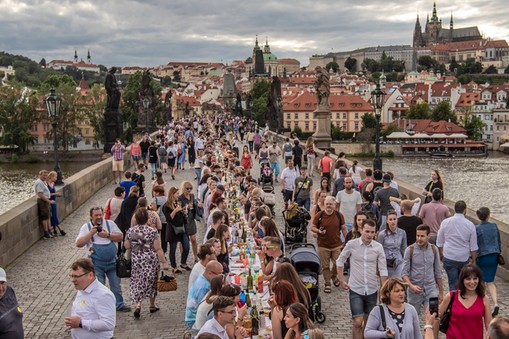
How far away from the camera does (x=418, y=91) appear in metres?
150

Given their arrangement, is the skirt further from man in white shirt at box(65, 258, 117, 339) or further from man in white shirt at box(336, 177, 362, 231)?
man in white shirt at box(65, 258, 117, 339)

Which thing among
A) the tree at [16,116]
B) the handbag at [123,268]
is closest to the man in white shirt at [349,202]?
the handbag at [123,268]

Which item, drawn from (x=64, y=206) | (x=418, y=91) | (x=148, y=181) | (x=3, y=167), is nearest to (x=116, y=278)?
(x=64, y=206)

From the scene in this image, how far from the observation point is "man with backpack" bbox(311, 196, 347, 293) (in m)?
8.50

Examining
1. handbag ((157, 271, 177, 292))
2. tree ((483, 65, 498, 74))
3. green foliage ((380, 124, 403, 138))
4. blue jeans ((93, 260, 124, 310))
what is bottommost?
green foliage ((380, 124, 403, 138))

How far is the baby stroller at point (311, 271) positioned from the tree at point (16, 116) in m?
62.5

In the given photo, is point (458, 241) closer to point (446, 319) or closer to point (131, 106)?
point (446, 319)

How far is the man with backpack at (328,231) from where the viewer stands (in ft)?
27.9

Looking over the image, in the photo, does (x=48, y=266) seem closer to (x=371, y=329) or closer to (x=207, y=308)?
(x=207, y=308)

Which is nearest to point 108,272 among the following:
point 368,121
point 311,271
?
point 311,271

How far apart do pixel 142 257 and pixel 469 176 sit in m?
60.7

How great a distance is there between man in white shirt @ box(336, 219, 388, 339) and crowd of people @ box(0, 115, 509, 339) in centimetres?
1

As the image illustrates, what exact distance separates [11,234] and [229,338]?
7037 mm

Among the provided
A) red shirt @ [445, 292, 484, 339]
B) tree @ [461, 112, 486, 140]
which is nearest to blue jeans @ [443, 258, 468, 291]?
red shirt @ [445, 292, 484, 339]
